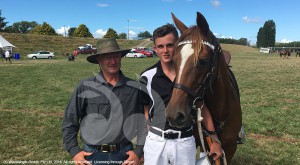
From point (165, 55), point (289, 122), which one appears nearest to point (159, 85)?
point (165, 55)

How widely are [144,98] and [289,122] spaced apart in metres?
6.41

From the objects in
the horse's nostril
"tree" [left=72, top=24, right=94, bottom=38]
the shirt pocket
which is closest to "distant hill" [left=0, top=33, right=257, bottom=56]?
"tree" [left=72, top=24, right=94, bottom=38]

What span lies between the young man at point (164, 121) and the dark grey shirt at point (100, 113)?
263mm

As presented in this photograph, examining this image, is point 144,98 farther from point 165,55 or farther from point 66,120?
point 66,120

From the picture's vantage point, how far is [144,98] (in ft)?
10.2

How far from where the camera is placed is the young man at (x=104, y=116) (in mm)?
2934

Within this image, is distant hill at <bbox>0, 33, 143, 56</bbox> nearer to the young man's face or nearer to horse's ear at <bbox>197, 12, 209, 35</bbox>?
the young man's face

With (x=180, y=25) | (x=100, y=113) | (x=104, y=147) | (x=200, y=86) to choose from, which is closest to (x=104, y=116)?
(x=100, y=113)

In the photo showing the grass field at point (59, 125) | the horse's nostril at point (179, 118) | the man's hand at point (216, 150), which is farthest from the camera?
the grass field at point (59, 125)

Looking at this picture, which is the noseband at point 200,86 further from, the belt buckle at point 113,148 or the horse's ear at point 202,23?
the belt buckle at point 113,148

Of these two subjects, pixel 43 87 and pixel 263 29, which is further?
pixel 263 29

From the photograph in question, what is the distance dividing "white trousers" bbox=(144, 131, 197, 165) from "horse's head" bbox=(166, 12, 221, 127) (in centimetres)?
38

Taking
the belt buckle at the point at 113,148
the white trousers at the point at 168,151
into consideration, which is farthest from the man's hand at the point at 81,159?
the white trousers at the point at 168,151

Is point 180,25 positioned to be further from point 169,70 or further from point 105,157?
point 105,157
